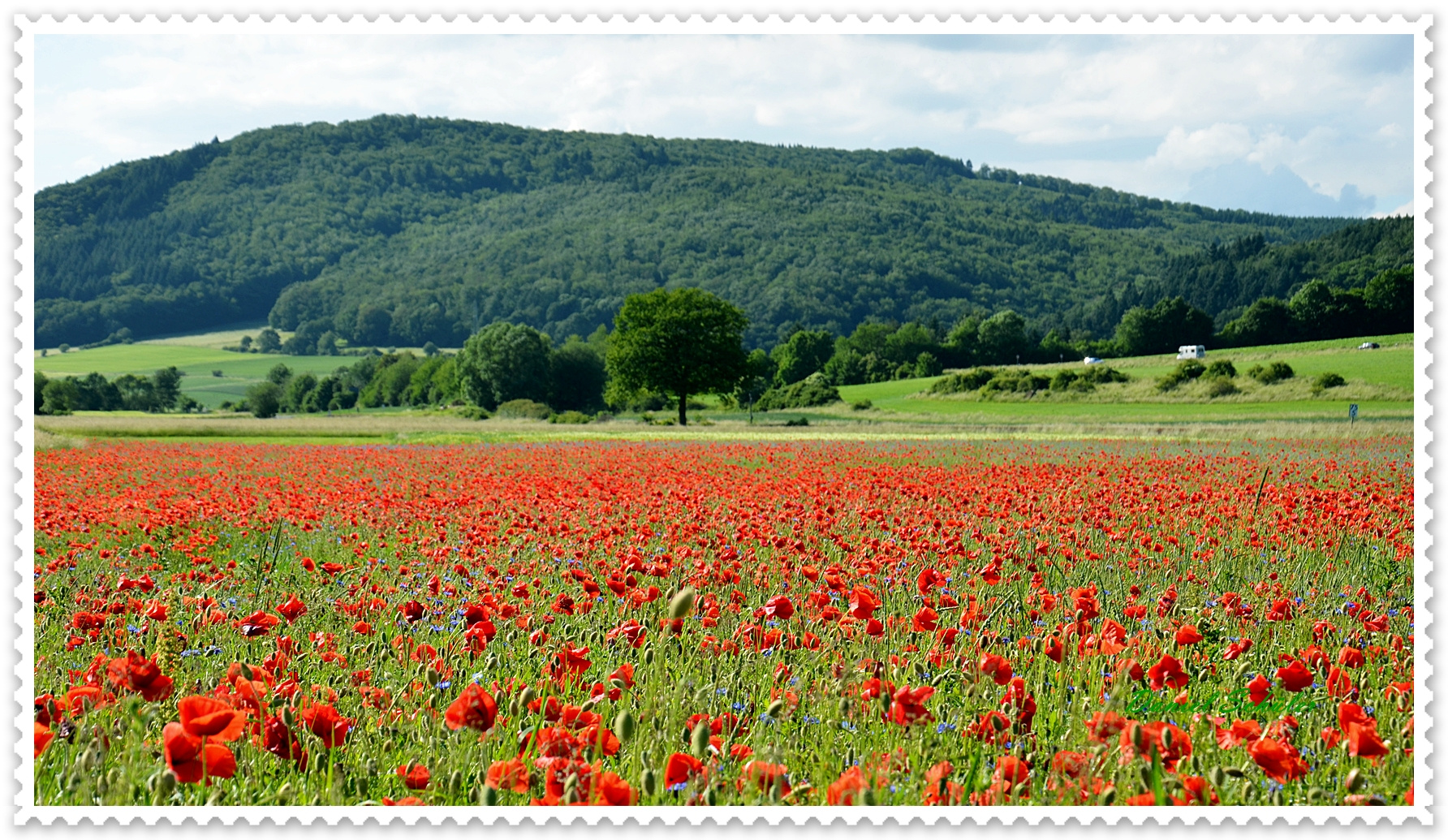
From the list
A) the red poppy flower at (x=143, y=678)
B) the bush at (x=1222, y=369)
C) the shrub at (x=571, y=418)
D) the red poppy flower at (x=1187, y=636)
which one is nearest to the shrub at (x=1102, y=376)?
the bush at (x=1222, y=369)

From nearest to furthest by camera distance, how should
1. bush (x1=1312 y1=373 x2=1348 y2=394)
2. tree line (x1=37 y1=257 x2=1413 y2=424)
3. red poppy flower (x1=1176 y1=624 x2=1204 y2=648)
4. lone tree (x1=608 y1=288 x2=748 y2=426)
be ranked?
red poppy flower (x1=1176 y1=624 x2=1204 y2=648) → bush (x1=1312 y1=373 x2=1348 y2=394) → tree line (x1=37 y1=257 x2=1413 y2=424) → lone tree (x1=608 y1=288 x2=748 y2=426)

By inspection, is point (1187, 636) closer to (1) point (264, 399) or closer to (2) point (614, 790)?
(2) point (614, 790)

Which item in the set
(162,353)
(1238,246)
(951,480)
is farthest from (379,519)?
(1238,246)

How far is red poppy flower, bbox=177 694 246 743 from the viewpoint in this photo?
6.58 ft

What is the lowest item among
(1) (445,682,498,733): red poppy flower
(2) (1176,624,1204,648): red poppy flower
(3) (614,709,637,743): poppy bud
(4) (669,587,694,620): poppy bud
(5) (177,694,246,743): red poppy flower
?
(3) (614,709,637,743): poppy bud

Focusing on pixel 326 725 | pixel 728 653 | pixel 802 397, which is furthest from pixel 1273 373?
pixel 326 725

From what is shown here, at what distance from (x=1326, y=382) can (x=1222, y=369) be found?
8.59 meters

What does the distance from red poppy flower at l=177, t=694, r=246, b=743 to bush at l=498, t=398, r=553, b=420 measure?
59.1m

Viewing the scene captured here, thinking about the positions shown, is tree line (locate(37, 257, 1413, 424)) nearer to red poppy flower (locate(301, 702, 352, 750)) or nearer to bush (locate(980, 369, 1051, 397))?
red poppy flower (locate(301, 702, 352, 750))

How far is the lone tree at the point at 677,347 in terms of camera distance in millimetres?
54094

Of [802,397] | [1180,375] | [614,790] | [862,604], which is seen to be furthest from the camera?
[802,397]

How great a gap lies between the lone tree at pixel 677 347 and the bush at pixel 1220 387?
23.7 m

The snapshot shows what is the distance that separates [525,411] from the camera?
2477 inches

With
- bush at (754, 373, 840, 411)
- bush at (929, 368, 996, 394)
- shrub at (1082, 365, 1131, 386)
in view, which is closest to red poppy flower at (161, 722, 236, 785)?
shrub at (1082, 365, 1131, 386)
